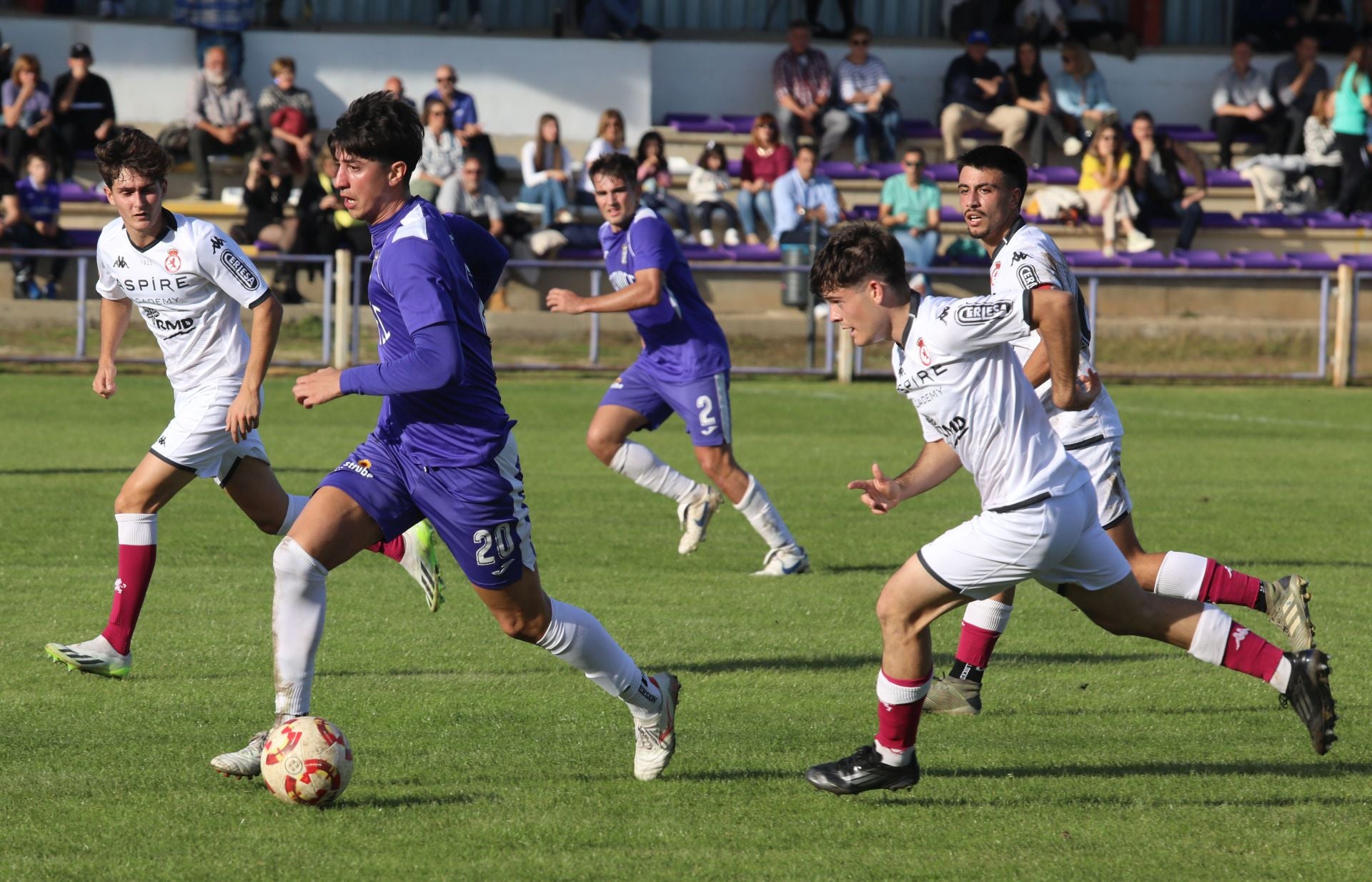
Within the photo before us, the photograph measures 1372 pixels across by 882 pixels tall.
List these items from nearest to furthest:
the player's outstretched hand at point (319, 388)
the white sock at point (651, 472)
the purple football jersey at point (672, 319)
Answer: the player's outstretched hand at point (319, 388) < the purple football jersey at point (672, 319) < the white sock at point (651, 472)

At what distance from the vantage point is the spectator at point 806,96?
76.6 ft

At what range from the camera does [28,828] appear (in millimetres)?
4449

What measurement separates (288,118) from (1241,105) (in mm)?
14219

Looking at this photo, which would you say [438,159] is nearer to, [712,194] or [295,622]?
[712,194]

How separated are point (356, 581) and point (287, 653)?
139 inches

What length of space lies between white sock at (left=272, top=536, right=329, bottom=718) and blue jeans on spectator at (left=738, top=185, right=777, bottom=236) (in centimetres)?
1747

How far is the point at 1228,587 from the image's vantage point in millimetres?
6215

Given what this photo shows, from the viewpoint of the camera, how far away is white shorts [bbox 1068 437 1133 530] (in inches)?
240

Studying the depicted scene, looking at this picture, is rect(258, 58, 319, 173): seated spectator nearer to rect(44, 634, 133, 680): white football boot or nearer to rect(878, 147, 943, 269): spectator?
rect(878, 147, 943, 269): spectator

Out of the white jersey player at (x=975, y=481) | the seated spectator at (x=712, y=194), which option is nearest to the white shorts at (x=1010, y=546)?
the white jersey player at (x=975, y=481)

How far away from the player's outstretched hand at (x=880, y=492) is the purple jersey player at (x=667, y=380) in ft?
11.9

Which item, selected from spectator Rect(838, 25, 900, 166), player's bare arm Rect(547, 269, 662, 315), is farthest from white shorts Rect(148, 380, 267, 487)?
spectator Rect(838, 25, 900, 166)

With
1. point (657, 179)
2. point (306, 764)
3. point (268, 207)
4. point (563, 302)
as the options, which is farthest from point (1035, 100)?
point (306, 764)

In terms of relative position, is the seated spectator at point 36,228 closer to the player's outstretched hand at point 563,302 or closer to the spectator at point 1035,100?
the player's outstretched hand at point 563,302
